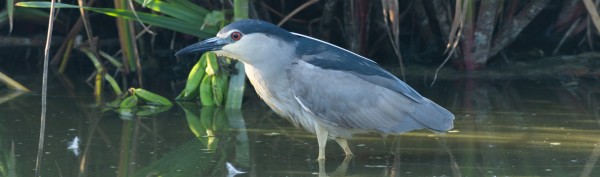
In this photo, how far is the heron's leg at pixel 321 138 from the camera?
18.5 ft

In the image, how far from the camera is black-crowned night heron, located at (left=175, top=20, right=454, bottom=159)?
5684mm

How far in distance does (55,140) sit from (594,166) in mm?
3059

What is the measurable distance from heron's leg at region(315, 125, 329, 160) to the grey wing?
2.6 inches

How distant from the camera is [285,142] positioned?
609 cm

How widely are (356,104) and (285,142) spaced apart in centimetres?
59

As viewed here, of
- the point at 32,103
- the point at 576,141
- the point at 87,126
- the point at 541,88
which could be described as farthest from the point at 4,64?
the point at 576,141

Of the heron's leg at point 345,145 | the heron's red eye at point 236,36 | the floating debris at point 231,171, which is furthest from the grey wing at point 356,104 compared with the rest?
the floating debris at point 231,171

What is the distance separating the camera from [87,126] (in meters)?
6.58

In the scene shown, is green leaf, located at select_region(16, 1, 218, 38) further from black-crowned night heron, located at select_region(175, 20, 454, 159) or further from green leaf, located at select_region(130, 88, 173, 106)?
black-crowned night heron, located at select_region(175, 20, 454, 159)

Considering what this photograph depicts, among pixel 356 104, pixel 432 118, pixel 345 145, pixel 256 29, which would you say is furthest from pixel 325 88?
pixel 432 118

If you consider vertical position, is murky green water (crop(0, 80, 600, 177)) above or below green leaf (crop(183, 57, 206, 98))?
below

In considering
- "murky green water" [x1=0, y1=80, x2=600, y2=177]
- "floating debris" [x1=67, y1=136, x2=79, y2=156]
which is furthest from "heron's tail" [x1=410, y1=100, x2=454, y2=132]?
"floating debris" [x1=67, y1=136, x2=79, y2=156]

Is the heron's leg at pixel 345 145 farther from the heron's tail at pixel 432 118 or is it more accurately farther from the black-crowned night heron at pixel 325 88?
the heron's tail at pixel 432 118

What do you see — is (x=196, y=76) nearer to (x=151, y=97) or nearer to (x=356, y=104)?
(x=151, y=97)
